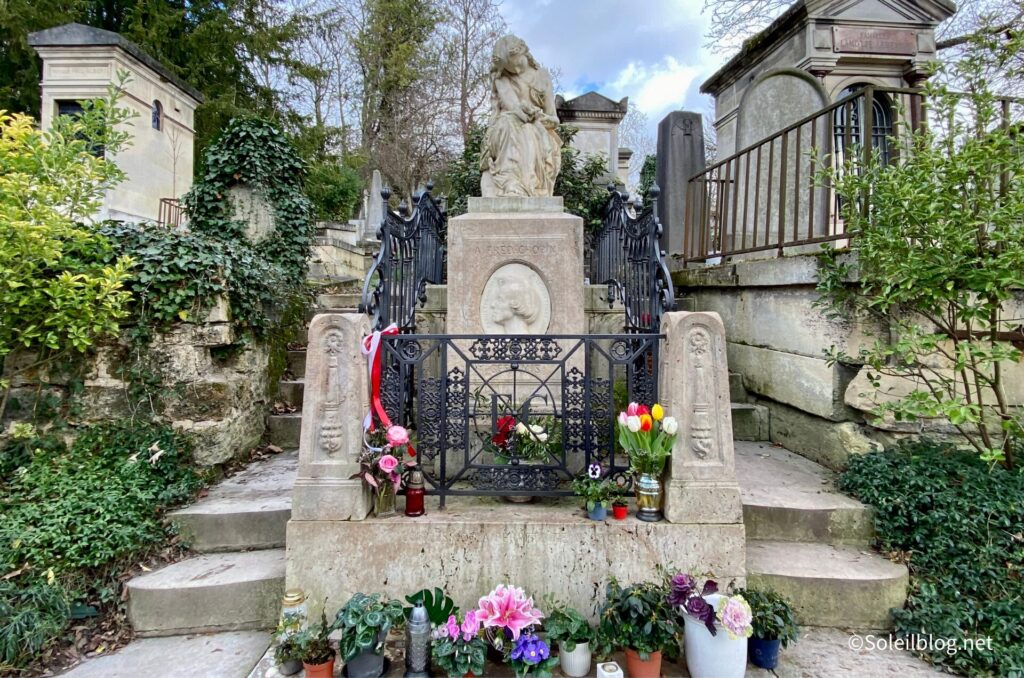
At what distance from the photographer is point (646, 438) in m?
2.61

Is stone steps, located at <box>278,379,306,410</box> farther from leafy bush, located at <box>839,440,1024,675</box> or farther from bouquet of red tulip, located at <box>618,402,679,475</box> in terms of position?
leafy bush, located at <box>839,440,1024,675</box>

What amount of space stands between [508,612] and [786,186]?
480 cm

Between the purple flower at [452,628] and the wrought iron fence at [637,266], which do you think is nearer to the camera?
the purple flower at [452,628]

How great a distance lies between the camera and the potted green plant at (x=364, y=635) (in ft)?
7.21

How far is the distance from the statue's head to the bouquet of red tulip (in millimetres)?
3553

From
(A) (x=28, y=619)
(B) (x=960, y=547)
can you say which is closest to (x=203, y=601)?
(A) (x=28, y=619)

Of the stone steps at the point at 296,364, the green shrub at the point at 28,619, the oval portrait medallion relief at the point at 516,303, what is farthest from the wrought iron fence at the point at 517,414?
the stone steps at the point at 296,364

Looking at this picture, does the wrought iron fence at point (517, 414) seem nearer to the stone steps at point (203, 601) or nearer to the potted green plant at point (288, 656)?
the potted green plant at point (288, 656)

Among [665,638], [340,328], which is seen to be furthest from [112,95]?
[665,638]

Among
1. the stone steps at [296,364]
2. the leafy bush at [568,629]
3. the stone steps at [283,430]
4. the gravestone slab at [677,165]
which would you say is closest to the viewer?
the leafy bush at [568,629]

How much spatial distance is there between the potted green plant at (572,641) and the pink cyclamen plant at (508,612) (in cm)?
10

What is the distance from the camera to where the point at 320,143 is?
14.6m

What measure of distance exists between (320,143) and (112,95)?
11.8 meters

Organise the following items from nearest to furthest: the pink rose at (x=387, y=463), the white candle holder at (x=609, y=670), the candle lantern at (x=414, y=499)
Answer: the white candle holder at (x=609, y=670) → the pink rose at (x=387, y=463) → the candle lantern at (x=414, y=499)
